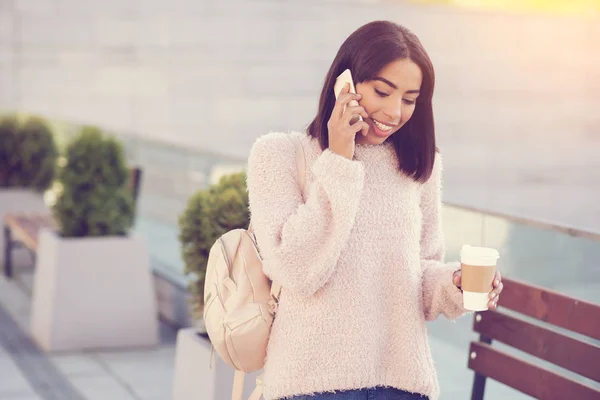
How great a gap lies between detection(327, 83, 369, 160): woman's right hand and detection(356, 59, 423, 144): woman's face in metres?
0.03

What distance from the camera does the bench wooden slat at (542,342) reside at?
2.99 metres

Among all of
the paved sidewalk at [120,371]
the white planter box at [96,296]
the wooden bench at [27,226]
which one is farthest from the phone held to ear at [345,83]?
the wooden bench at [27,226]

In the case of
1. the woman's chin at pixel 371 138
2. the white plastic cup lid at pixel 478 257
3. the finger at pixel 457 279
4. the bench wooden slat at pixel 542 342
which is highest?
the woman's chin at pixel 371 138

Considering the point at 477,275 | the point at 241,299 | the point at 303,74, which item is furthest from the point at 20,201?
the point at 303,74

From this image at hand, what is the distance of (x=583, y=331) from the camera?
9.89 feet

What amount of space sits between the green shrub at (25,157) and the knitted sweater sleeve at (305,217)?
705 cm

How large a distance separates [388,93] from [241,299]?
635 mm

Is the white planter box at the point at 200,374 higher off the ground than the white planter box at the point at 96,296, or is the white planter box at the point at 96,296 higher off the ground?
the white planter box at the point at 200,374

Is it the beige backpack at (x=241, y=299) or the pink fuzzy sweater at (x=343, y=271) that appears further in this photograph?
the beige backpack at (x=241, y=299)

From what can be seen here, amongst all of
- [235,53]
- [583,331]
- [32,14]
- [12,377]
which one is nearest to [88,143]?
[12,377]

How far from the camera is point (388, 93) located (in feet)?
7.84

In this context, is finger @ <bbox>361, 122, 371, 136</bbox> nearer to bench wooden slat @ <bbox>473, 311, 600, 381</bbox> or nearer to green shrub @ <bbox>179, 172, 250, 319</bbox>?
bench wooden slat @ <bbox>473, 311, 600, 381</bbox>

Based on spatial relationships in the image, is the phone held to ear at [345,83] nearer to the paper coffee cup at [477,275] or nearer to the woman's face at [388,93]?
the woman's face at [388,93]

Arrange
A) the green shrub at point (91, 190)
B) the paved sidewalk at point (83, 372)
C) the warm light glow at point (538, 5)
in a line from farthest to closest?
the warm light glow at point (538, 5) < the green shrub at point (91, 190) < the paved sidewalk at point (83, 372)
